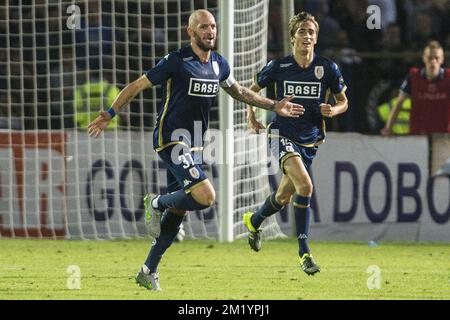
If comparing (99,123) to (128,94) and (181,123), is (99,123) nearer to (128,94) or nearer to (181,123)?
(128,94)

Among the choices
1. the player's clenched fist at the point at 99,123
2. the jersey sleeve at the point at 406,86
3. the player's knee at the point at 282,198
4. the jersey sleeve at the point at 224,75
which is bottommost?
the player's knee at the point at 282,198

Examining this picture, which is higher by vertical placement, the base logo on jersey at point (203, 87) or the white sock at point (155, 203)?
the base logo on jersey at point (203, 87)

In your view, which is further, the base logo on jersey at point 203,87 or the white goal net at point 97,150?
the white goal net at point 97,150

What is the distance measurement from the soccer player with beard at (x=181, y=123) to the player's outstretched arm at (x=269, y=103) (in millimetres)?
300

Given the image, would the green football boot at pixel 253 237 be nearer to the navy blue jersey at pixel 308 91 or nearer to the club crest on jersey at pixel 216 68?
the navy blue jersey at pixel 308 91

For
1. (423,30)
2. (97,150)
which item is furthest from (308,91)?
(423,30)

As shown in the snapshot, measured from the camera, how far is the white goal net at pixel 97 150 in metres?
14.5

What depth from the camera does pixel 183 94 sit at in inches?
378

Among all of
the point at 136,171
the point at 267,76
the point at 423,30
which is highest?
the point at 423,30

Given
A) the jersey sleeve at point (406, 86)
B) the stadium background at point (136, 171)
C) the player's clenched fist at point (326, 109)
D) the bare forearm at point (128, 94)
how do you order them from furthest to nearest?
the jersey sleeve at point (406, 86) → the stadium background at point (136, 171) → the player's clenched fist at point (326, 109) → the bare forearm at point (128, 94)

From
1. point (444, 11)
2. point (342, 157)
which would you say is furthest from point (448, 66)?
point (342, 157)

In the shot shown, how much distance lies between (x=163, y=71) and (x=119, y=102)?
433mm

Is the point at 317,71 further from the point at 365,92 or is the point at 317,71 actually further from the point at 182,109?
the point at 365,92

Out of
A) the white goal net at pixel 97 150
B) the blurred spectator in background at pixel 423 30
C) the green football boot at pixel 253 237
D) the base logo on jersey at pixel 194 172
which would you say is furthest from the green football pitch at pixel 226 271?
the blurred spectator in background at pixel 423 30
